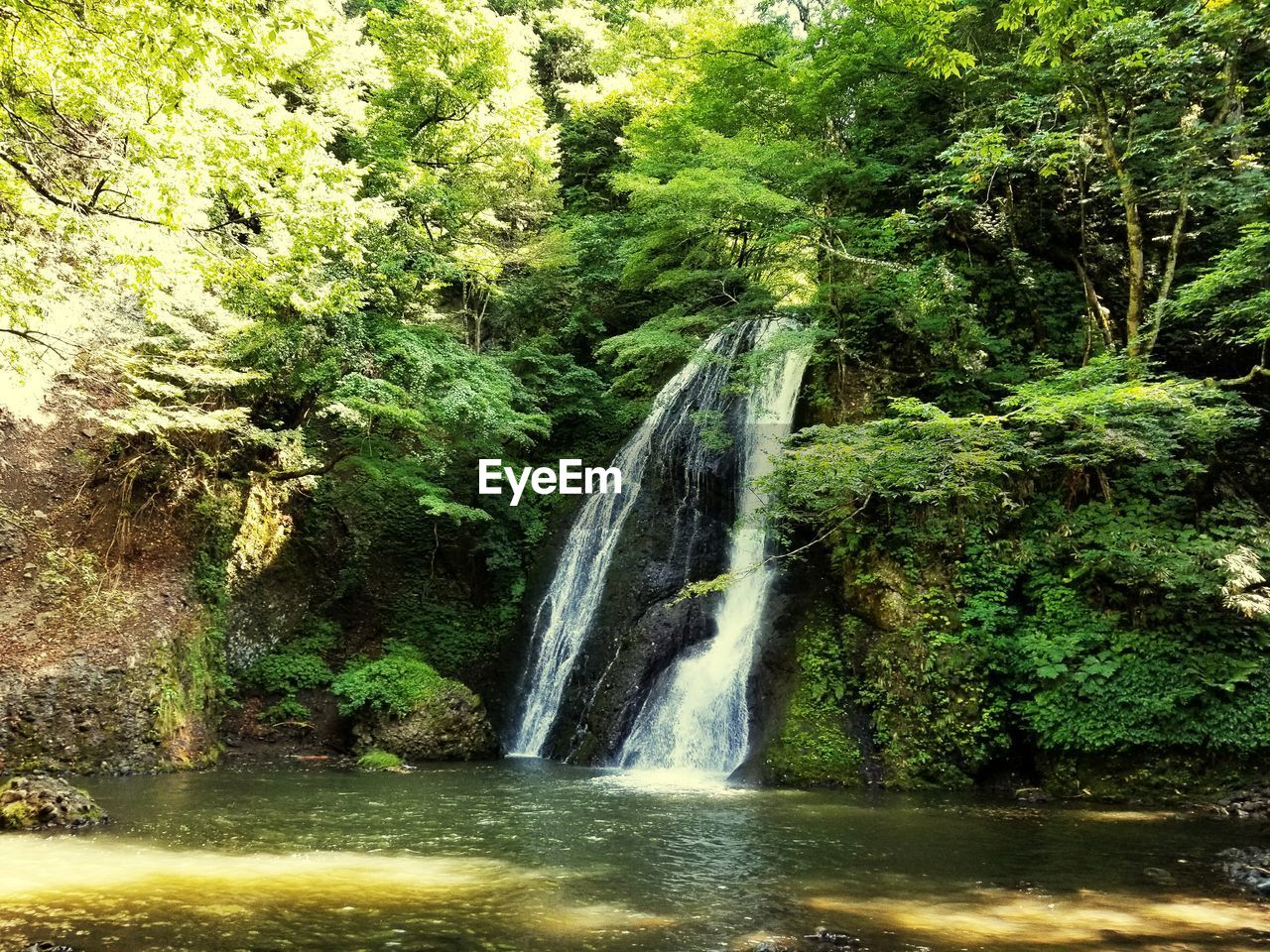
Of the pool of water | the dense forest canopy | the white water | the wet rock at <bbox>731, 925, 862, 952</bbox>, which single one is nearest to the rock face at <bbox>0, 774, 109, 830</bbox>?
the pool of water

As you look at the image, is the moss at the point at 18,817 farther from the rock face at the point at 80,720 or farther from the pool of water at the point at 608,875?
the rock face at the point at 80,720

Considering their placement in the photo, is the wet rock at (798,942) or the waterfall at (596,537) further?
the waterfall at (596,537)

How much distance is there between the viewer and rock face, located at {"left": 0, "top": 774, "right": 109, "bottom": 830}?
22.2 ft

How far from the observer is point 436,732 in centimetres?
1259

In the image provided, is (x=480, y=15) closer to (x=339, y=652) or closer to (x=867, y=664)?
(x=339, y=652)

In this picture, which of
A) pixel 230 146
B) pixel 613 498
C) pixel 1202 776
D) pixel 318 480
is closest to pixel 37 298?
pixel 230 146

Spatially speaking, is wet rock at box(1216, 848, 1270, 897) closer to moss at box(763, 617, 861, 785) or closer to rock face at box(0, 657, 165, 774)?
moss at box(763, 617, 861, 785)

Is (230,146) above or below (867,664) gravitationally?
above

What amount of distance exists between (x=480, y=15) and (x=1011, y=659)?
658 inches

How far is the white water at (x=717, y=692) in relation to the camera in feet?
36.6

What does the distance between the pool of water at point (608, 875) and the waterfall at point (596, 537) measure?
16.0ft

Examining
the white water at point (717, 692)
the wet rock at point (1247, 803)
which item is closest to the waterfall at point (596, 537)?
the white water at point (717, 692)

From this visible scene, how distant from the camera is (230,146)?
22.5 feet

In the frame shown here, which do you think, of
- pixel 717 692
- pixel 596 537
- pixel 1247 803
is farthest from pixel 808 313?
pixel 1247 803
